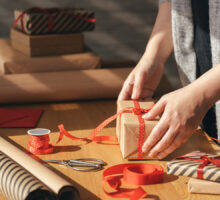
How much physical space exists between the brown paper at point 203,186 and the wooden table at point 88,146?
0.01 m

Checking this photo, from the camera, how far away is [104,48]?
3.30 m

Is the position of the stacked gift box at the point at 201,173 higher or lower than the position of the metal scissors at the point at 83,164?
higher

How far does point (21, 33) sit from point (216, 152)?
1108mm

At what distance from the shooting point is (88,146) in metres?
1.14

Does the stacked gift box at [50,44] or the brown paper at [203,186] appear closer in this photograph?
the brown paper at [203,186]

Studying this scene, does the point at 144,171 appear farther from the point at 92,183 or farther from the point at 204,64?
the point at 204,64

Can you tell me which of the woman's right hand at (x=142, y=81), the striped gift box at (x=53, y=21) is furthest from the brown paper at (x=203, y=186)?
the striped gift box at (x=53, y=21)

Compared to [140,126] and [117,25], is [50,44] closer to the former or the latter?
[140,126]

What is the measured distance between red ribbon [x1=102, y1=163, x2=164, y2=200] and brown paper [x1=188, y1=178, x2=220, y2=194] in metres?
0.09

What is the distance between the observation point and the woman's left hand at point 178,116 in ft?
3.11

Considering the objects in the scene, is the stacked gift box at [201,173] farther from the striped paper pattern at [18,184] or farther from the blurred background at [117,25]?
the blurred background at [117,25]

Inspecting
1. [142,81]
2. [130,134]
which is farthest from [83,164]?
[142,81]

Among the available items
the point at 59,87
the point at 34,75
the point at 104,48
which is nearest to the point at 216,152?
the point at 59,87

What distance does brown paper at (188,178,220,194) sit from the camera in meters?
0.84
